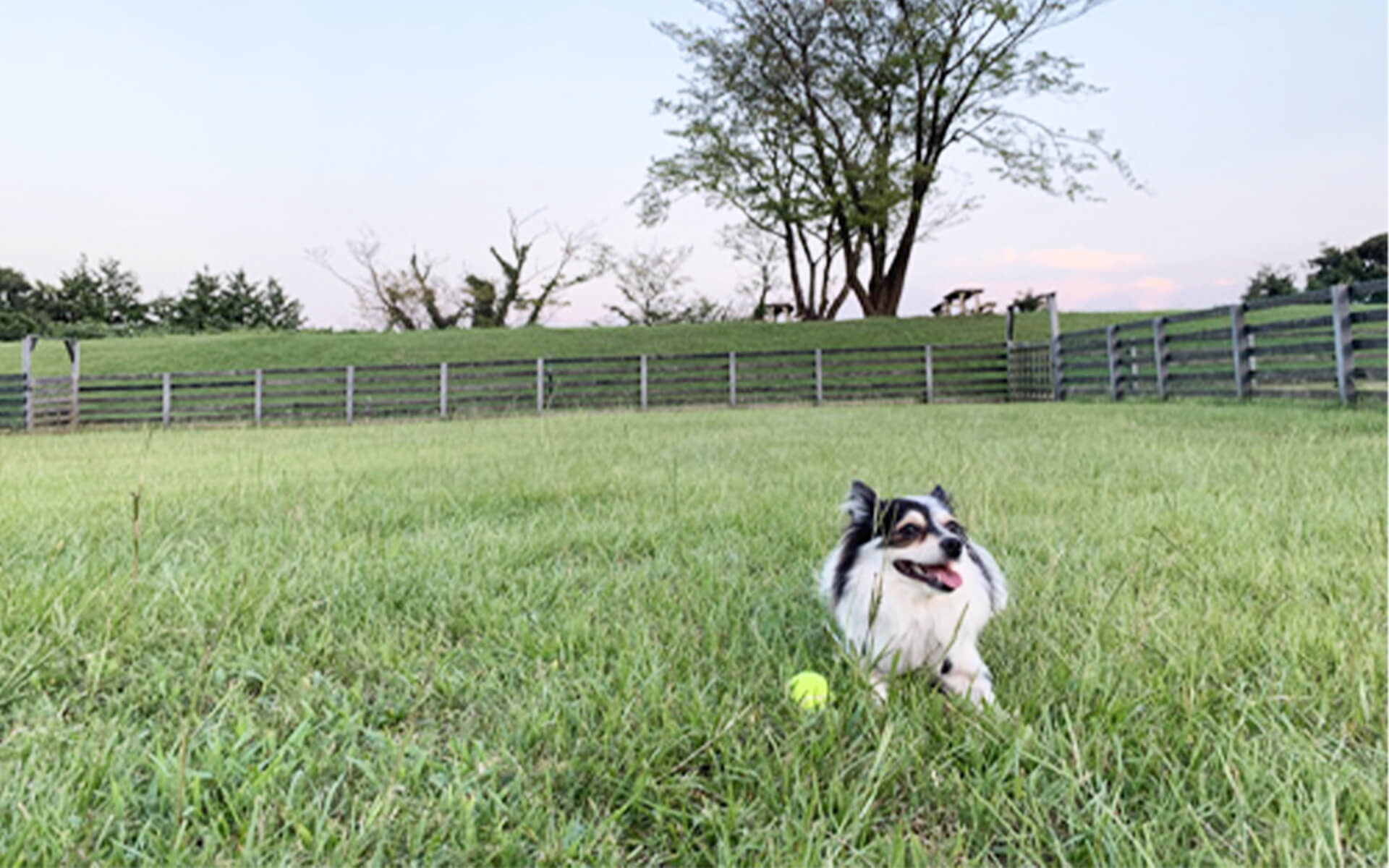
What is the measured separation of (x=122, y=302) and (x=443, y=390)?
3777 cm

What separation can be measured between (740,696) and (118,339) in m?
29.0

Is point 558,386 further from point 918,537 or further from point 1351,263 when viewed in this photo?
point 1351,263

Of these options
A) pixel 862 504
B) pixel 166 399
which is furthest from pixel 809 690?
pixel 166 399

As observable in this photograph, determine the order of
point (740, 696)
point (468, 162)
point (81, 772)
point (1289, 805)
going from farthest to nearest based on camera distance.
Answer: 1. point (468, 162)
2. point (740, 696)
3. point (81, 772)
4. point (1289, 805)

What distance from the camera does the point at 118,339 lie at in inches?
872

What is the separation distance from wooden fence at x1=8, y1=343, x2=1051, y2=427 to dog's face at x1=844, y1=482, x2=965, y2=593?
1439 centimetres

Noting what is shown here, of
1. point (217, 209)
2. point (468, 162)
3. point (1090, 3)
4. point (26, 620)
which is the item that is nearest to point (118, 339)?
point (217, 209)

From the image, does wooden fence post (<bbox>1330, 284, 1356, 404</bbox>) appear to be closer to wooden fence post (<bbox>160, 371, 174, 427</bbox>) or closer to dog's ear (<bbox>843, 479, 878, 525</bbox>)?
dog's ear (<bbox>843, 479, 878, 525</bbox>)

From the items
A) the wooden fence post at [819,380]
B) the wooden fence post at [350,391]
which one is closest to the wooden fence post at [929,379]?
the wooden fence post at [819,380]

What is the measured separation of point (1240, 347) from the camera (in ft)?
28.7

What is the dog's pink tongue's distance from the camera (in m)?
1.05

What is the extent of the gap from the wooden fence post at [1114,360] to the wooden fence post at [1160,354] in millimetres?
1013

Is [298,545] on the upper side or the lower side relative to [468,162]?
lower

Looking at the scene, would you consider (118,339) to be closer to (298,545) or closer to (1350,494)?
(298,545)
